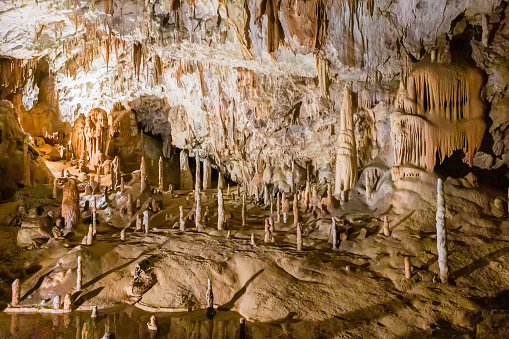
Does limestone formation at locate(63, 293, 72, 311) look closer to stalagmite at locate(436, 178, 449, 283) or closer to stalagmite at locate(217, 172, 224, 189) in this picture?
stalagmite at locate(436, 178, 449, 283)

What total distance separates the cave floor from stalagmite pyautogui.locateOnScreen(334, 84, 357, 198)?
261cm

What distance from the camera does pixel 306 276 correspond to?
11047 millimetres

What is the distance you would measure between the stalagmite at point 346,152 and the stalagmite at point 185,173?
13757 millimetres

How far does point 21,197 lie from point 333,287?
1553 cm

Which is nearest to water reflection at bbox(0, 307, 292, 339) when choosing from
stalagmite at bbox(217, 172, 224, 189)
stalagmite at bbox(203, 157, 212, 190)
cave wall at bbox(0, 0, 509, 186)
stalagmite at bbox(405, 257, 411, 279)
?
stalagmite at bbox(405, 257, 411, 279)

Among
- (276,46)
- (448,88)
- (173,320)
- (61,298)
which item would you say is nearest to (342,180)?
(448,88)

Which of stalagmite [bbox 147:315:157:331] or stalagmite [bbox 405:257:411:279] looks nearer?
stalagmite [bbox 147:315:157:331]

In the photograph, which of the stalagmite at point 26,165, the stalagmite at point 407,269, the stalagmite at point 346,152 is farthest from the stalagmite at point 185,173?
the stalagmite at point 407,269

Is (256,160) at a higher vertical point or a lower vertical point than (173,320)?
higher

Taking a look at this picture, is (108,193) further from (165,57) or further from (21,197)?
(165,57)

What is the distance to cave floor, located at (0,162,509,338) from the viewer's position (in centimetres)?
905

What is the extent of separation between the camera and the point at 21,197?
18.1 metres

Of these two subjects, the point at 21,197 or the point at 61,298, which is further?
the point at 21,197

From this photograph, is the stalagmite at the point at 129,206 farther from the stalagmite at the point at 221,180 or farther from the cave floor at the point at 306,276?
the stalagmite at the point at 221,180
